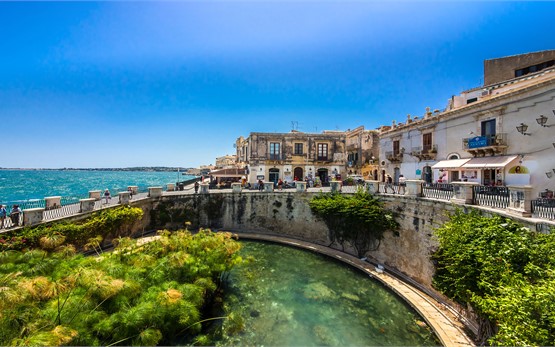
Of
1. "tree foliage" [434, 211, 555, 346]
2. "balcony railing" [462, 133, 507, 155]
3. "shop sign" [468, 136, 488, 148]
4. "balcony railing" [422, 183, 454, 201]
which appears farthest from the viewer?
"shop sign" [468, 136, 488, 148]

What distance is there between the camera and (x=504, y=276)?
19.2 ft

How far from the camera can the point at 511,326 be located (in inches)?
184

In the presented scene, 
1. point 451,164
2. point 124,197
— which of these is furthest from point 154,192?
point 451,164

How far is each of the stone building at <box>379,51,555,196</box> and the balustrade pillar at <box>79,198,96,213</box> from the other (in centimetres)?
2174

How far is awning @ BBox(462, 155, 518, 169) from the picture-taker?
13.0 m

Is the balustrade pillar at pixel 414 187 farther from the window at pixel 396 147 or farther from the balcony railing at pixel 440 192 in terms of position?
the window at pixel 396 147

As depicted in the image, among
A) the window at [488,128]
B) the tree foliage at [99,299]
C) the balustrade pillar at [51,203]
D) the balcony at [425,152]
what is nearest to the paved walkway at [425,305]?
the tree foliage at [99,299]

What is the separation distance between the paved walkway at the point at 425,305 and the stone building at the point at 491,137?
8221 millimetres

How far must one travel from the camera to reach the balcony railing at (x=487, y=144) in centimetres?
1353

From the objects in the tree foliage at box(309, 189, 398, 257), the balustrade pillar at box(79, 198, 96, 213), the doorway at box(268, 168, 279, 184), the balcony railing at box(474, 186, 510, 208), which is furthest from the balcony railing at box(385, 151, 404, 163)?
the balustrade pillar at box(79, 198, 96, 213)

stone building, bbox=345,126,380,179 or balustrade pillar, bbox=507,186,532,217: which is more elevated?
stone building, bbox=345,126,380,179

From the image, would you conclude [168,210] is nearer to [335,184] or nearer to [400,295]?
[335,184]

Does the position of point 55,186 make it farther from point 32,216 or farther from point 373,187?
point 373,187

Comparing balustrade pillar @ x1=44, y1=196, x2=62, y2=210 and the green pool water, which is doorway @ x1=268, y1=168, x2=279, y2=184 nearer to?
the green pool water
